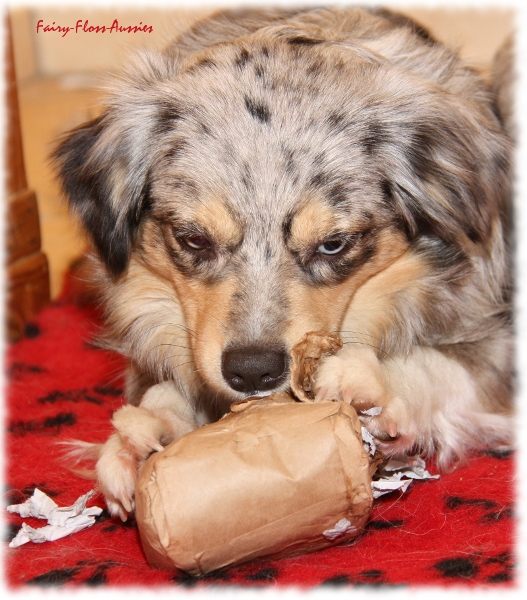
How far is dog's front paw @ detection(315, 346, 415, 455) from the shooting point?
8.03ft

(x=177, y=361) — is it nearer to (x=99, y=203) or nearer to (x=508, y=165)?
(x=99, y=203)

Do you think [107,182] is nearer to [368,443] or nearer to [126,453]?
[126,453]

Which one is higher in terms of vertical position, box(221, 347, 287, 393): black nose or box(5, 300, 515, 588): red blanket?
box(221, 347, 287, 393): black nose

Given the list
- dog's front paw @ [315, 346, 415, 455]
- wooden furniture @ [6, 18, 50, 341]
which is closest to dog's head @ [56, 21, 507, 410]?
dog's front paw @ [315, 346, 415, 455]

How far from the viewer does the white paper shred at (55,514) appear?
2408mm

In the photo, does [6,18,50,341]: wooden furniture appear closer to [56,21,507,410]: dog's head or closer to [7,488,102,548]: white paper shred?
[56,21,507,410]: dog's head

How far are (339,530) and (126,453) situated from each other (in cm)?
69

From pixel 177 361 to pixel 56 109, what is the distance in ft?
15.6

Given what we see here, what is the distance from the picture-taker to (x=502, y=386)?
3.12 metres

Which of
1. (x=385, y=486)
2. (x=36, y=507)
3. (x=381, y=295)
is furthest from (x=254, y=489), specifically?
(x=381, y=295)

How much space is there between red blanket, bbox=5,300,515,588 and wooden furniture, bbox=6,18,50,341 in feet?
3.07

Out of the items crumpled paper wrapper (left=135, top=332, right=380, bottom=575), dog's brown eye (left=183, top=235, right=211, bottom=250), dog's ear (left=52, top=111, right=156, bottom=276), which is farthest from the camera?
dog's ear (left=52, top=111, right=156, bottom=276)

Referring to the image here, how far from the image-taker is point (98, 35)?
297 inches

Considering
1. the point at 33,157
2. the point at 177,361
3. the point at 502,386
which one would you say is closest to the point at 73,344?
the point at 177,361
